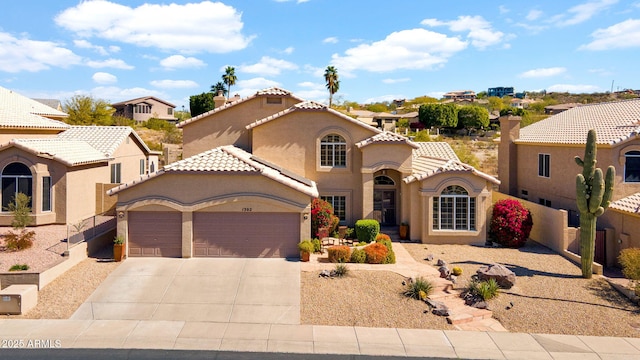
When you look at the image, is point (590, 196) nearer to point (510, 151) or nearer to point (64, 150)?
point (510, 151)

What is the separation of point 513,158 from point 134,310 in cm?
2766

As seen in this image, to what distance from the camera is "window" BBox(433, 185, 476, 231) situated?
23.3 meters

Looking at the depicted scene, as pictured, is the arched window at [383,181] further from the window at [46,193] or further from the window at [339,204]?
the window at [46,193]

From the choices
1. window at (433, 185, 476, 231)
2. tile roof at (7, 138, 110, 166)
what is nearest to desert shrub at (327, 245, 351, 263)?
window at (433, 185, 476, 231)

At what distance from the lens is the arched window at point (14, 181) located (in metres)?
23.3

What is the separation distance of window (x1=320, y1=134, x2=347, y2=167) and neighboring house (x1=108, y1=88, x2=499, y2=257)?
0.06 m

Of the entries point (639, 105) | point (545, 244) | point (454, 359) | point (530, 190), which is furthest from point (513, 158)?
point (454, 359)

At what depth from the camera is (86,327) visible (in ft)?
45.5

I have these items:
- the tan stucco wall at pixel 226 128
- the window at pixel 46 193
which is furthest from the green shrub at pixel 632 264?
the window at pixel 46 193

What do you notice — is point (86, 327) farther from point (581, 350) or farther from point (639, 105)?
point (639, 105)

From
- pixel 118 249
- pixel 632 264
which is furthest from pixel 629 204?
pixel 118 249

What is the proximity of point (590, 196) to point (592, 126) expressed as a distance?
1121 centimetres

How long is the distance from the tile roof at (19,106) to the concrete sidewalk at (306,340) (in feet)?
62.4

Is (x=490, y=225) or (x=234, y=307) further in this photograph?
(x=490, y=225)
